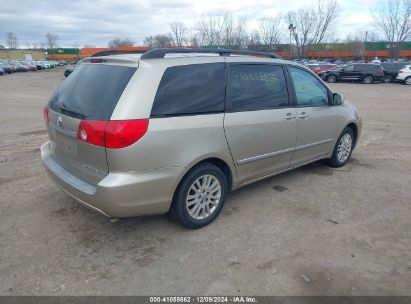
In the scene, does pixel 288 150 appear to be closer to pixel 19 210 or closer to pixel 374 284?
pixel 374 284

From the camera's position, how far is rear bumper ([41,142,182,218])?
288cm

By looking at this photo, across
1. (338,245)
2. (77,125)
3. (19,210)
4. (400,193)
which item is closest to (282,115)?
(338,245)

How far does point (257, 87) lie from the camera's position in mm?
3902

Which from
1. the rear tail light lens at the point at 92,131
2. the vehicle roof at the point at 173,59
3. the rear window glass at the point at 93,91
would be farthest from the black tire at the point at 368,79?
the rear tail light lens at the point at 92,131

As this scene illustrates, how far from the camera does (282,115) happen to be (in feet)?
13.4

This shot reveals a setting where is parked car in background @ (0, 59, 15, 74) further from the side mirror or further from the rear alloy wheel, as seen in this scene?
the side mirror

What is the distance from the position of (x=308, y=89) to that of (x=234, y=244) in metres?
2.50

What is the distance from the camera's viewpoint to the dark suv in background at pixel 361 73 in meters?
25.3

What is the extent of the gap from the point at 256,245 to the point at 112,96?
6.40 ft

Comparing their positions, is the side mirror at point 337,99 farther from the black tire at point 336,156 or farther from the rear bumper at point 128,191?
the rear bumper at point 128,191

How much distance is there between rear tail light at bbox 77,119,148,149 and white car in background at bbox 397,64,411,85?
88.7 feet

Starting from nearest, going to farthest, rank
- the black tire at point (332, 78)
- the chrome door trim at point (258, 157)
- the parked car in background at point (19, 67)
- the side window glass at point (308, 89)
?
the chrome door trim at point (258, 157) < the side window glass at point (308, 89) < the black tire at point (332, 78) < the parked car in background at point (19, 67)

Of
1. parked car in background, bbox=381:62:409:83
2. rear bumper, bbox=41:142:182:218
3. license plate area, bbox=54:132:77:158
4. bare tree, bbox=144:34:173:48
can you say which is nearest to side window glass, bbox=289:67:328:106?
rear bumper, bbox=41:142:182:218

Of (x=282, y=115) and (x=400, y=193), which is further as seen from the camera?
(x=400, y=193)
